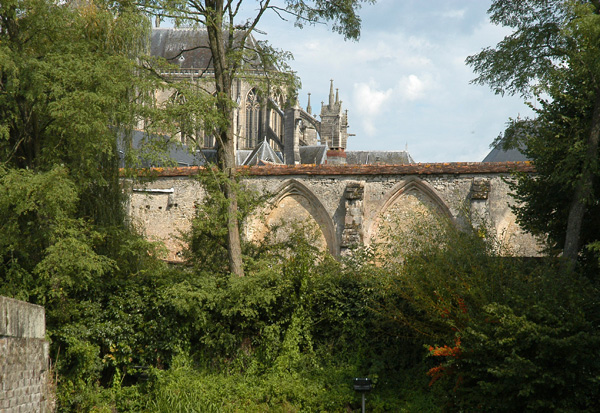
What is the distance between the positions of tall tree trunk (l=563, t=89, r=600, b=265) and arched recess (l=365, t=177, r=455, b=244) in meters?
6.62

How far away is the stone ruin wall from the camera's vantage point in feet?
51.9

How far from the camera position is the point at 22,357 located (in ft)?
24.2

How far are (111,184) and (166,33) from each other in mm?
31313

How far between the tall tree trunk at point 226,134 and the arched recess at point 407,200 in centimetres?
605

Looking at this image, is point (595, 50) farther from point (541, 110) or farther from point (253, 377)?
point (253, 377)

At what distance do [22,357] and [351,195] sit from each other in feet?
32.3

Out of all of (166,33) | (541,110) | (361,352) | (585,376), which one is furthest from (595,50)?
(166,33)

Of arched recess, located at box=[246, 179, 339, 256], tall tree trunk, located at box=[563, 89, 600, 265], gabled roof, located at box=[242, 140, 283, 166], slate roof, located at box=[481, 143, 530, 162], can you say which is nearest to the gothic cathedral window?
gabled roof, located at box=[242, 140, 283, 166]

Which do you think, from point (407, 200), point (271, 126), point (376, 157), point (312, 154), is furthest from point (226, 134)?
point (271, 126)

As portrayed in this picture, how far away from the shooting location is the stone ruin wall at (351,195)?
15.8 metres

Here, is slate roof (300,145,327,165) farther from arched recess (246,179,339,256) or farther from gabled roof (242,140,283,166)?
arched recess (246,179,339,256)

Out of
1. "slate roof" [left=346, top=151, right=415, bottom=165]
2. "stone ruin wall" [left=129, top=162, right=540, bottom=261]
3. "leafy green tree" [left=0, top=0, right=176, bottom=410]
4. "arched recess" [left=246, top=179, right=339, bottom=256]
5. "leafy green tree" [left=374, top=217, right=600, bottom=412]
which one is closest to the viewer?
"leafy green tree" [left=374, top=217, right=600, bottom=412]

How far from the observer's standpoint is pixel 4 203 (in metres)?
9.29

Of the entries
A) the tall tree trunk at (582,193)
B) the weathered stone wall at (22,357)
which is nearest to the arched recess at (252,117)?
the tall tree trunk at (582,193)
